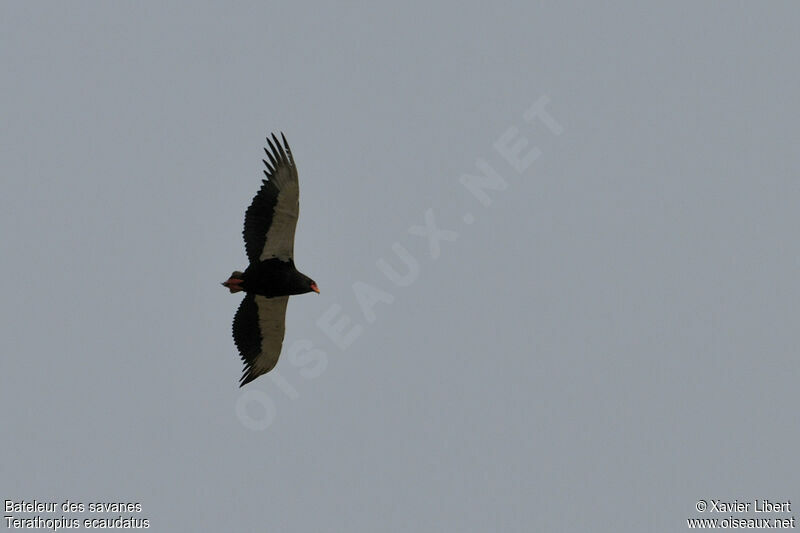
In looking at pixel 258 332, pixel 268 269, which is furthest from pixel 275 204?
pixel 258 332

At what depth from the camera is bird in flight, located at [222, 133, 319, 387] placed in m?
28.9

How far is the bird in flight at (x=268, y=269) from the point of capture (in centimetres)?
2894

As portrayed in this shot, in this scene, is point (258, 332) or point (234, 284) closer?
point (234, 284)

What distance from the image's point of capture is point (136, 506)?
31156mm

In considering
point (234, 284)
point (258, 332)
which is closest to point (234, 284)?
point (234, 284)

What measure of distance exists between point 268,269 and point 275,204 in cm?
175

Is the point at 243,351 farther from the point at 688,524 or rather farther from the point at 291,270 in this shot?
the point at 688,524

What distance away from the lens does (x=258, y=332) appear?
101 ft

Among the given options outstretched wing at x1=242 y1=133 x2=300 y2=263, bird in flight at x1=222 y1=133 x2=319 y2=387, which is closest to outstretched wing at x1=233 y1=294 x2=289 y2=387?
bird in flight at x1=222 y1=133 x2=319 y2=387

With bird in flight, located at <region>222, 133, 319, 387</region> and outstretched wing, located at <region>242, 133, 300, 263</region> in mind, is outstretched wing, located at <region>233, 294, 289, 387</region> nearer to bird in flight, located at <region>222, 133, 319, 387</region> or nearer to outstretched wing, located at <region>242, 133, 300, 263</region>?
bird in flight, located at <region>222, 133, 319, 387</region>

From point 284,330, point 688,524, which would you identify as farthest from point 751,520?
point 284,330

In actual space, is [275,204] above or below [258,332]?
above

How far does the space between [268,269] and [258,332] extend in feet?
7.12

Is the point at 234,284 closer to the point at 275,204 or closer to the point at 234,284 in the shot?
the point at 234,284
